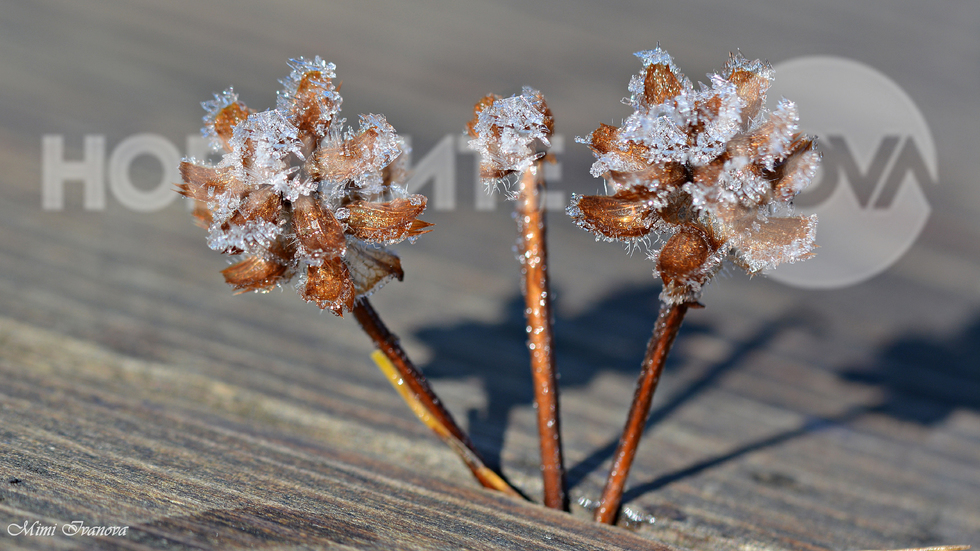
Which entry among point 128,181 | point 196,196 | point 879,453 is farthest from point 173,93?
point 879,453

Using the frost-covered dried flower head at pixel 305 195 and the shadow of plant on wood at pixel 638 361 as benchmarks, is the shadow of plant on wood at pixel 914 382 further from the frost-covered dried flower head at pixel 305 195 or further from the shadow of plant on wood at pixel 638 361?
the frost-covered dried flower head at pixel 305 195

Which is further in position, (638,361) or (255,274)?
(638,361)

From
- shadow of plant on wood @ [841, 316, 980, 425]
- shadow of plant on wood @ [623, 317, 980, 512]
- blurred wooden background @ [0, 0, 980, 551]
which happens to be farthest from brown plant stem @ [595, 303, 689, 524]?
shadow of plant on wood @ [841, 316, 980, 425]

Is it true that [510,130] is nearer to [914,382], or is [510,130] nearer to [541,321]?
[541,321]

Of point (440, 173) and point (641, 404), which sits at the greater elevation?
point (440, 173)

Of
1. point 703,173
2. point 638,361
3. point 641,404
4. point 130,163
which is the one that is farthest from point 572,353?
point 130,163

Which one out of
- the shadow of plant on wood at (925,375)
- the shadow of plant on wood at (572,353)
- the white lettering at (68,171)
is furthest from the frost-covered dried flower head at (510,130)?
the white lettering at (68,171)

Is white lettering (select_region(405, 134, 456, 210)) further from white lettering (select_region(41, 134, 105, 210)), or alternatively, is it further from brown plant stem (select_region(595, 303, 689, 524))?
brown plant stem (select_region(595, 303, 689, 524))

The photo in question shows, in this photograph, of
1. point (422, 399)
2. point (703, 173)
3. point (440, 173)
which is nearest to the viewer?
point (703, 173)
